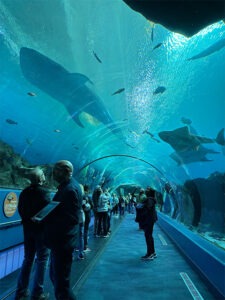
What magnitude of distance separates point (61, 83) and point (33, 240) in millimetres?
5035

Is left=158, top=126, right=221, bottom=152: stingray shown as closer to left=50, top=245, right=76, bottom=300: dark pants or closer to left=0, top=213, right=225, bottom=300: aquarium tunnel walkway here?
left=0, top=213, right=225, bottom=300: aquarium tunnel walkway

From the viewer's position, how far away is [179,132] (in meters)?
10.8

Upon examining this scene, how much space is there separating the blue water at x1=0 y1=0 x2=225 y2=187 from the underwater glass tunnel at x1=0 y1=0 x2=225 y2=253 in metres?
0.02

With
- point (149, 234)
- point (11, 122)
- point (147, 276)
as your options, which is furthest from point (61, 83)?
point (147, 276)

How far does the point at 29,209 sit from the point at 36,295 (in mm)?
1044

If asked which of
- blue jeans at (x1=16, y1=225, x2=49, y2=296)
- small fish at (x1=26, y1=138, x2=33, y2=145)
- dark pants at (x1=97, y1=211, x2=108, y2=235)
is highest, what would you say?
small fish at (x1=26, y1=138, x2=33, y2=145)

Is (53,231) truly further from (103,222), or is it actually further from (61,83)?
(103,222)

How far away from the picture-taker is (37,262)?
11.5 feet

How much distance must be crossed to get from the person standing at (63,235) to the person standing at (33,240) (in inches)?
27.2

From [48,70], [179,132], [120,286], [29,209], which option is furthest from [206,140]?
[29,209]

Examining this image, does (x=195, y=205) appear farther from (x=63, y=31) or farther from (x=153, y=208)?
(x=63, y=31)

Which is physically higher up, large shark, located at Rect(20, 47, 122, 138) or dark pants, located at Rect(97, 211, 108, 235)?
large shark, located at Rect(20, 47, 122, 138)

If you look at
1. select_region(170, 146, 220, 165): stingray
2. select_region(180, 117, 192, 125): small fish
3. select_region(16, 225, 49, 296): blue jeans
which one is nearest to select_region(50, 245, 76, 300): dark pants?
select_region(16, 225, 49, 296): blue jeans

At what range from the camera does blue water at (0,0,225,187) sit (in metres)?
5.50
